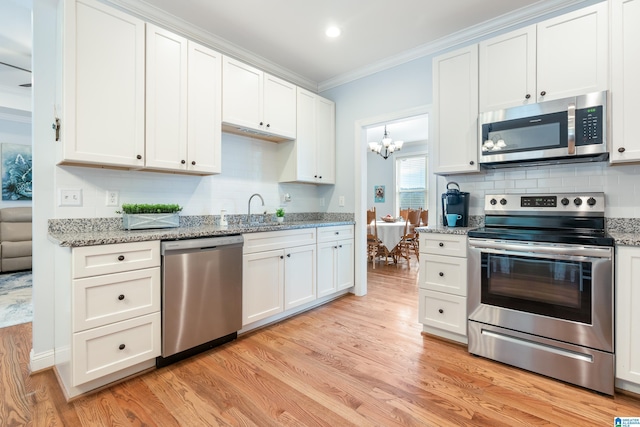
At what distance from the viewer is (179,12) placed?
258 centimetres

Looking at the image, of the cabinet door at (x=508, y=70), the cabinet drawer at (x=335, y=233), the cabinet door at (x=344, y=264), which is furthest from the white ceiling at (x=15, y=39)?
the cabinet door at (x=508, y=70)

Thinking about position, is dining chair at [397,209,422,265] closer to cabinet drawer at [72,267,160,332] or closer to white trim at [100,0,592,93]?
white trim at [100,0,592,93]

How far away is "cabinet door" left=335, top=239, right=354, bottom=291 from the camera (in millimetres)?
3541

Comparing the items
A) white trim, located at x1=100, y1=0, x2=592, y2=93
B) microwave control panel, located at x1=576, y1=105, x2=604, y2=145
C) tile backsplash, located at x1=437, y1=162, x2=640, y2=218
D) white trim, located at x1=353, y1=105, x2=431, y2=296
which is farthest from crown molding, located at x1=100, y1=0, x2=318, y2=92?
microwave control panel, located at x1=576, y1=105, x2=604, y2=145

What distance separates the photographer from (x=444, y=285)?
96.9 inches

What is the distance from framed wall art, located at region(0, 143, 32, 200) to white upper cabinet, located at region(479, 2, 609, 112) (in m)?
6.93

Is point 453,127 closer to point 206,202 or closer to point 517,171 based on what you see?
point 517,171

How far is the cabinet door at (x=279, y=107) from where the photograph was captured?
309 cm

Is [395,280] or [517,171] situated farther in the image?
[395,280]

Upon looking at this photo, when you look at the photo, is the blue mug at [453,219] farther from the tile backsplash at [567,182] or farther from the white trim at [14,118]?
the white trim at [14,118]

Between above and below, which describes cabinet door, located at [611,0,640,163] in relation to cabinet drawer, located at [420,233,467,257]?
above

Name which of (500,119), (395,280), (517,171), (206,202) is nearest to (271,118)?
(206,202)

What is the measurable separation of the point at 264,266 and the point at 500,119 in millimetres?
2262

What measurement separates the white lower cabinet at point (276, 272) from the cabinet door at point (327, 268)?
0.33 feet
